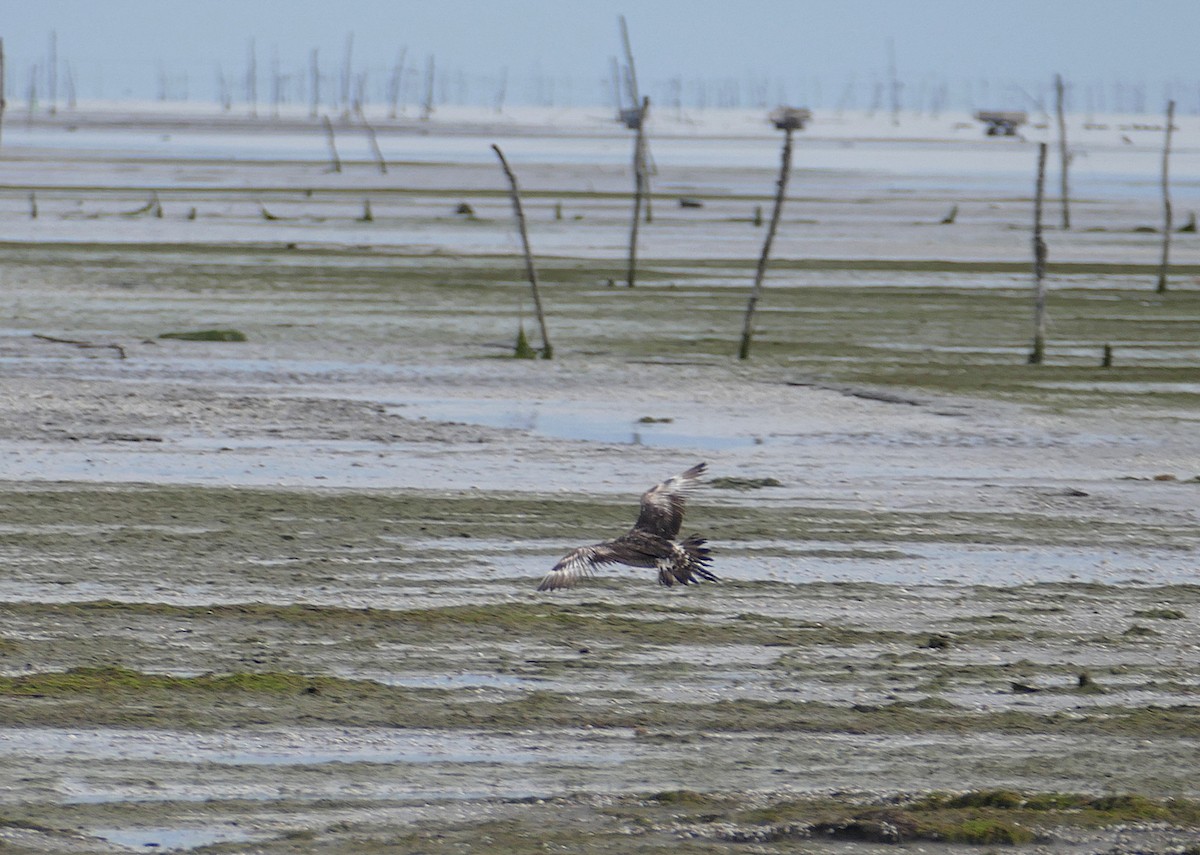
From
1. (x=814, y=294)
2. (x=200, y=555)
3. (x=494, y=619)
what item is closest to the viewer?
(x=494, y=619)

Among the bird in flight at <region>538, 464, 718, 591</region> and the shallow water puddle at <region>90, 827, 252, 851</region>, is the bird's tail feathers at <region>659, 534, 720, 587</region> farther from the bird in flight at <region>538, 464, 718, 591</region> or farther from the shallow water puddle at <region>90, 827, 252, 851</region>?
the shallow water puddle at <region>90, 827, 252, 851</region>

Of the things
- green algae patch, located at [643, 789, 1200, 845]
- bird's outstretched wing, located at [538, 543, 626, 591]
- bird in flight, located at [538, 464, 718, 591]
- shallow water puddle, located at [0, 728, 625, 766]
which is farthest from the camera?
bird in flight, located at [538, 464, 718, 591]

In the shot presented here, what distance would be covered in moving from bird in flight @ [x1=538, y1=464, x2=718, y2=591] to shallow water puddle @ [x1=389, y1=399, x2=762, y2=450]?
18.1ft

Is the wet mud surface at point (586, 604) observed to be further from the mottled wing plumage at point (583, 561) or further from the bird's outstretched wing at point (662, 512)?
the bird's outstretched wing at point (662, 512)

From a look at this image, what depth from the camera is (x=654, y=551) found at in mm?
7621

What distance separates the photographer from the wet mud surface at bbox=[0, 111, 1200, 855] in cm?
582

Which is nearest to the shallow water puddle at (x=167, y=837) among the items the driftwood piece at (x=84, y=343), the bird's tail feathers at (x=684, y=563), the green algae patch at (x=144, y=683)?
the green algae patch at (x=144, y=683)

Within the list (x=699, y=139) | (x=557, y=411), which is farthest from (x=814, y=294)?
(x=699, y=139)

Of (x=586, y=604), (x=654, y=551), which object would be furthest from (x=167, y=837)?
(x=586, y=604)

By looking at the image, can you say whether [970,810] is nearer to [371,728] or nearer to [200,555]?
[371,728]

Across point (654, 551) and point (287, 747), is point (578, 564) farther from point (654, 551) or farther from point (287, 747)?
point (287, 747)

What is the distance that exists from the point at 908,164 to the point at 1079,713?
301 feet

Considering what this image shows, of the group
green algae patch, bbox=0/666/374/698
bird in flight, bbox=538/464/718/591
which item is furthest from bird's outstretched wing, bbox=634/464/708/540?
green algae patch, bbox=0/666/374/698

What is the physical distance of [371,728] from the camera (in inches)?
256
